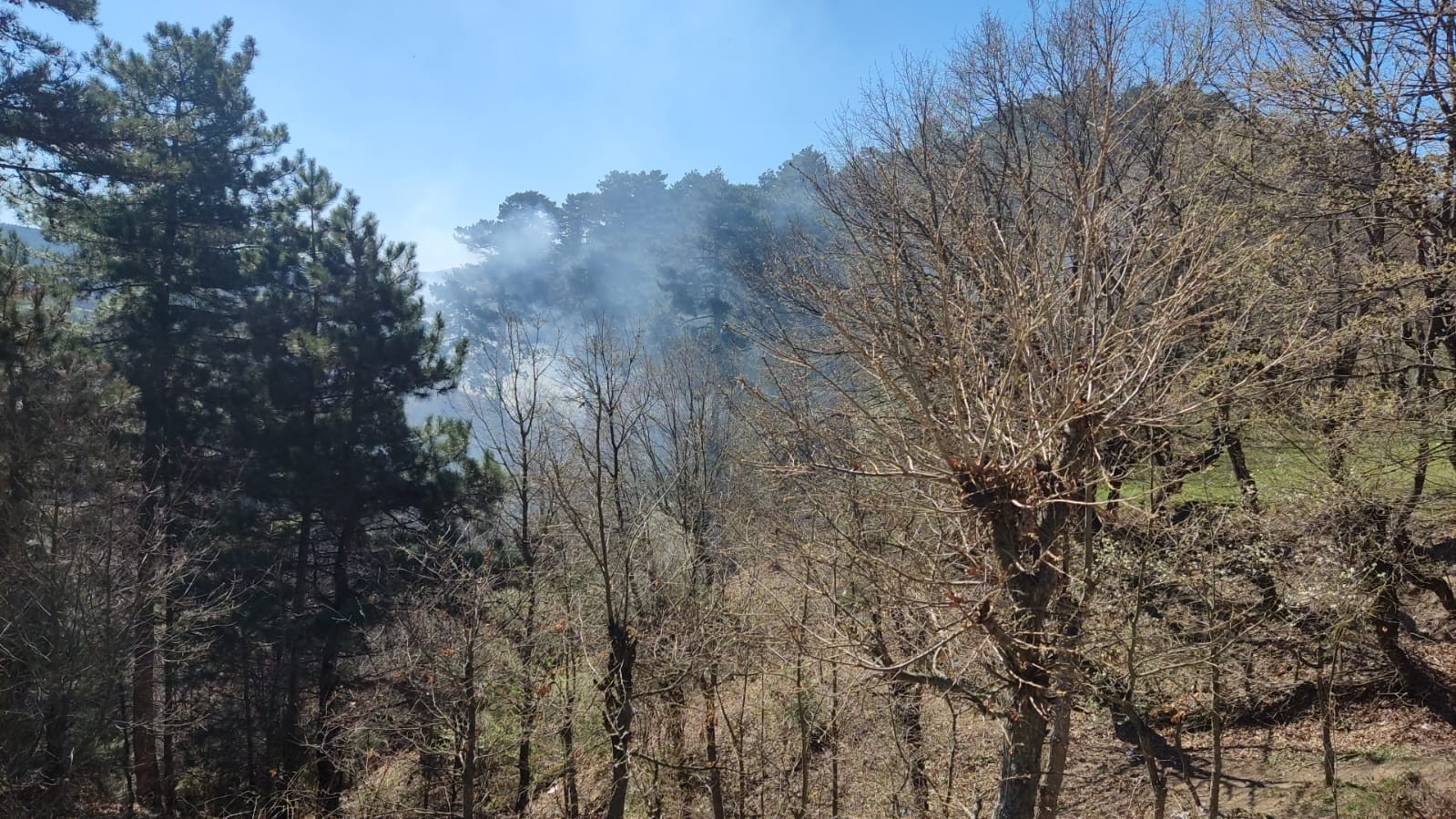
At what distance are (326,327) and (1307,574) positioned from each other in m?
17.7

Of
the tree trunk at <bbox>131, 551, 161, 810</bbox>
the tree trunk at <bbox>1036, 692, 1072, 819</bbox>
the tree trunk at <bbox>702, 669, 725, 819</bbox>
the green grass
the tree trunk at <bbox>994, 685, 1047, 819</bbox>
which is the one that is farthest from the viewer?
the tree trunk at <bbox>131, 551, 161, 810</bbox>

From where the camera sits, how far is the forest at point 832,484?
549cm

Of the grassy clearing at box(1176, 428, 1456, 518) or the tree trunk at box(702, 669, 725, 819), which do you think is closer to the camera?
the grassy clearing at box(1176, 428, 1456, 518)

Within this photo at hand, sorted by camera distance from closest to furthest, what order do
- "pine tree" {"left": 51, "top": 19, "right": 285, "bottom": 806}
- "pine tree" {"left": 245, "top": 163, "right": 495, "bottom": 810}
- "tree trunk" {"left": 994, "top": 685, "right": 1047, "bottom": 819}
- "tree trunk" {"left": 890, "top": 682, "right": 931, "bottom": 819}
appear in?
"tree trunk" {"left": 994, "top": 685, "right": 1047, "bottom": 819} < "tree trunk" {"left": 890, "top": 682, "right": 931, "bottom": 819} < "pine tree" {"left": 51, "top": 19, "right": 285, "bottom": 806} < "pine tree" {"left": 245, "top": 163, "right": 495, "bottom": 810}

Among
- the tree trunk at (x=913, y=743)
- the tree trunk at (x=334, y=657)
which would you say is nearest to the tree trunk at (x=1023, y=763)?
the tree trunk at (x=913, y=743)

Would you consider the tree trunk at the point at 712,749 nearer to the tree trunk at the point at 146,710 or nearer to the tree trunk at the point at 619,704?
the tree trunk at the point at 619,704

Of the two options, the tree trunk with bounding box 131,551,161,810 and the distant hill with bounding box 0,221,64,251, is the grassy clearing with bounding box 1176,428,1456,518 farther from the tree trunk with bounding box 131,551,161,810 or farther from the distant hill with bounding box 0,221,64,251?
the distant hill with bounding box 0,221,64,251

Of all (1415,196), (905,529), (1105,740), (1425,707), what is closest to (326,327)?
(905,529)

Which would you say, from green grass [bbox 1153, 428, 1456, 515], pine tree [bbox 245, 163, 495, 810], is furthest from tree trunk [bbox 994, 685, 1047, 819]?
pine tree [bbox 245, 163, 495, 810]

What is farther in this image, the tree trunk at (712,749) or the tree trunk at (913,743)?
the tree trunk at (712,749)

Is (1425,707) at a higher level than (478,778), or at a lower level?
higher

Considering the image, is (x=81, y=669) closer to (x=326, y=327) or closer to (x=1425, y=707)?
(x=326, y=327)

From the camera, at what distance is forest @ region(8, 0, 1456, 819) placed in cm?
549

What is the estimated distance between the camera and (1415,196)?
7469mm
